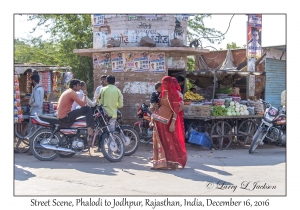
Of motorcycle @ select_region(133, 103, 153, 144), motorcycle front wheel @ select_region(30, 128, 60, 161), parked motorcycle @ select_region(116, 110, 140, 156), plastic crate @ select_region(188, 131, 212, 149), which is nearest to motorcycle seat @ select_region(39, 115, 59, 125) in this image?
motorcycle front wheel @ select_region(30, 128, 60, 161)

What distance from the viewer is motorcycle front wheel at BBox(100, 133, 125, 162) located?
28.4 ft

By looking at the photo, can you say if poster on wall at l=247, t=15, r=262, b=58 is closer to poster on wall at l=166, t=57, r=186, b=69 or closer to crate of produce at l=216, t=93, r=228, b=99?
crate of produce at l=216, t=93, r=228, b=99

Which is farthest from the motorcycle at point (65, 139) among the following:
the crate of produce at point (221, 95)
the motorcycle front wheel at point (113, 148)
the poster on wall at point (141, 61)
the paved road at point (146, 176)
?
the crate of produce at point (221, 95)

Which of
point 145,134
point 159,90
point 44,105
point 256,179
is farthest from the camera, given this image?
point 145,134

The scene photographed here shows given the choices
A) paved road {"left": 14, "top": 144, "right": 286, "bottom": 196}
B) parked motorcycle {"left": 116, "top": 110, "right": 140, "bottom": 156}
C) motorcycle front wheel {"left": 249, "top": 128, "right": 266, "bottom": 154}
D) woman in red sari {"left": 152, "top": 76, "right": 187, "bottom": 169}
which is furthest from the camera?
motorcycle front wheel {"left": 249, "top": 128, "right": 266, "bottom": 154}

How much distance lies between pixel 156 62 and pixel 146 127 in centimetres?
187

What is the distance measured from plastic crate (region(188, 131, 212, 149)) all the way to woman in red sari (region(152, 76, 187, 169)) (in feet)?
8.47

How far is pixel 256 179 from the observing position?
7.37 metres

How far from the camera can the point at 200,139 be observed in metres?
10.6

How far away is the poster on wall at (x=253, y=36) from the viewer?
1248cm

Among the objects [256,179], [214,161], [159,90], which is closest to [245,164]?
[214,161]
